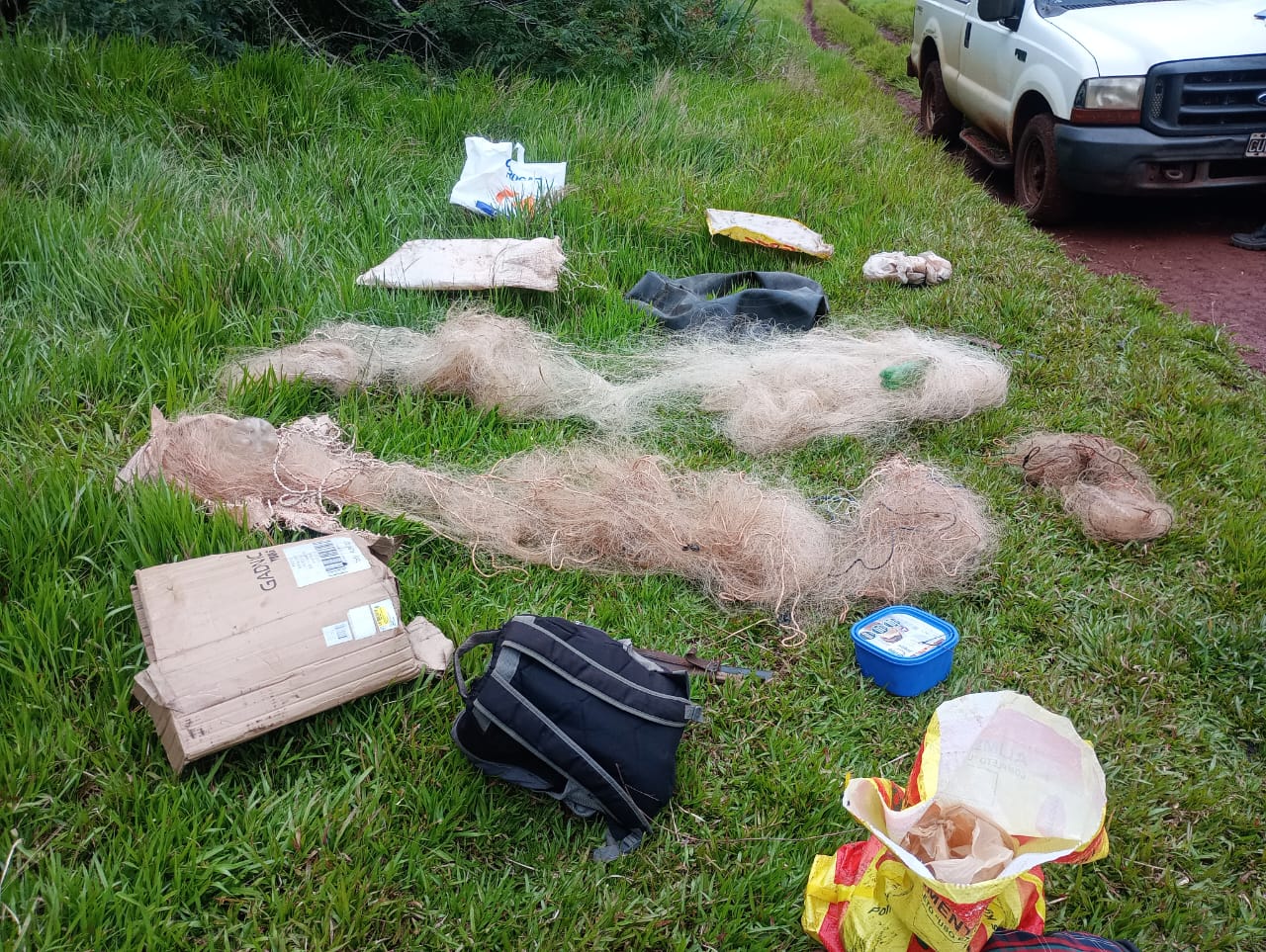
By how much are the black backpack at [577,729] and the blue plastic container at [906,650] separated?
662 mm

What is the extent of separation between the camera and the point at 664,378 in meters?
4.01

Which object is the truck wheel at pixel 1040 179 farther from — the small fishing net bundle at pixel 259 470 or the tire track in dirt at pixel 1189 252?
the small fishing net bundle at pixel 259 470

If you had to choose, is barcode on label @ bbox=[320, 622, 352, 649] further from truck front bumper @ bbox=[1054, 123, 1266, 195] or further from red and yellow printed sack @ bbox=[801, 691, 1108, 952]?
truck front bumper @ bbox=[1054, 123, 1266, 195]

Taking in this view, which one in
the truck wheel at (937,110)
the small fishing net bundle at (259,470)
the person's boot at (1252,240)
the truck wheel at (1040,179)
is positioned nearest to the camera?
the small fishing net bundle at (259,470)

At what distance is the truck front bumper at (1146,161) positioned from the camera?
223 inches

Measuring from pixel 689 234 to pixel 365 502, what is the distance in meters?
3.03

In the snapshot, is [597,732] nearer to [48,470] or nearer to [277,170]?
[48,470]

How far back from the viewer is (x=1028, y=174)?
6738 millimetres

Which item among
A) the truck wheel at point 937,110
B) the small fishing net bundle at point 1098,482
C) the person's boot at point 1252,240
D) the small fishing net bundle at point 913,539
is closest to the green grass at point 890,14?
the truck wheel at point 937,110

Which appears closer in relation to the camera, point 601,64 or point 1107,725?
point 1107,725

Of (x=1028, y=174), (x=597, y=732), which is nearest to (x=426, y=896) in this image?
(x=597, y=732)

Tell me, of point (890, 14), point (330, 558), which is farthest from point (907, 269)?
point (890, 14)

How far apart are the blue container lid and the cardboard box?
48.8 inches

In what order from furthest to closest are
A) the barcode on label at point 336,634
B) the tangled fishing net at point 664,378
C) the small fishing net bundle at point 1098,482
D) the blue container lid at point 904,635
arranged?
the tangled fishing net at point 664,378 → the small fishing net bundle at point 1098,482 → the blue container lid at point 904,635 → the barcode on label at point 336,634
